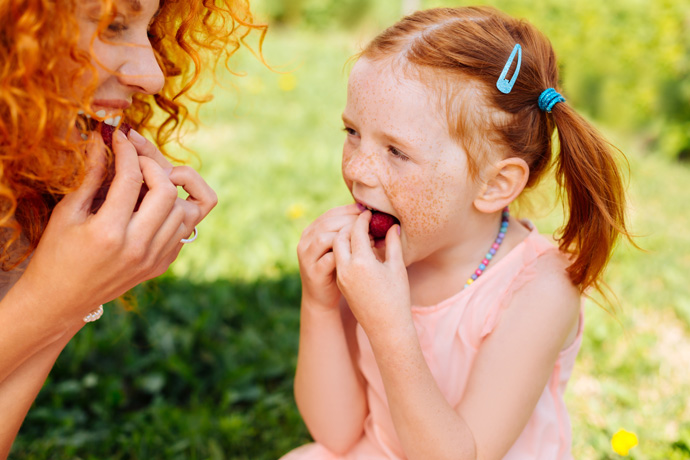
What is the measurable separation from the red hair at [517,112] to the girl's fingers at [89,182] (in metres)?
0.75

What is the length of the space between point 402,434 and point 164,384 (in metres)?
1.67

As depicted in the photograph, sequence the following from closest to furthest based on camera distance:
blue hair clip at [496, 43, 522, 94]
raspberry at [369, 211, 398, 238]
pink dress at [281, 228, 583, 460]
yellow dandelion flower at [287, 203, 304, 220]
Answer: blue hair clip at [496, 43, 522, 94] < raspberry at [369, 211, 398, 238] < pink dress at [281, 228, 583, 460] < yellow dandelion flower at [287, 203, 304, 220]

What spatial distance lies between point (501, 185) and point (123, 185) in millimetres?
967

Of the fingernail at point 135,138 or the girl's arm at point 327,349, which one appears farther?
the girl's arm at point 327,349

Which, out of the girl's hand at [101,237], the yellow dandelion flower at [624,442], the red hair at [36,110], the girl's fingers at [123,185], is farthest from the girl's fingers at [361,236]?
the yellow dandelion flower at [624,442]

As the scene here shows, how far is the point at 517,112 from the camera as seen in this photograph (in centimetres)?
174

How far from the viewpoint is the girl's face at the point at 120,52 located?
1.38 m

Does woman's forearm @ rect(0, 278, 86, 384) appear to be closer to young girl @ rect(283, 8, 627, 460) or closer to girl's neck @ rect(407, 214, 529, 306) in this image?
young girl @ rect(283, 8, 627, 460)

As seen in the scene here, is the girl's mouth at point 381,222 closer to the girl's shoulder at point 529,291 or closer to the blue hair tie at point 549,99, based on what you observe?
the girl's shoulder at point 529,291

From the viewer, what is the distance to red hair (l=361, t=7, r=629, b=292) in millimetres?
1681

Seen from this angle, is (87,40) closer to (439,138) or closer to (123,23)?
(123,23)

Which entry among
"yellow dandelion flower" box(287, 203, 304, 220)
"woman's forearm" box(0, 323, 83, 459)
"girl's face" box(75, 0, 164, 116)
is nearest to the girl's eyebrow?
"girl's face" box(75, 0, 164, 116)

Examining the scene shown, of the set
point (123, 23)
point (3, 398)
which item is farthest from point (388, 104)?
point (3, 398)

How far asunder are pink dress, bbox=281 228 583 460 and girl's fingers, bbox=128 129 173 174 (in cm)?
80
